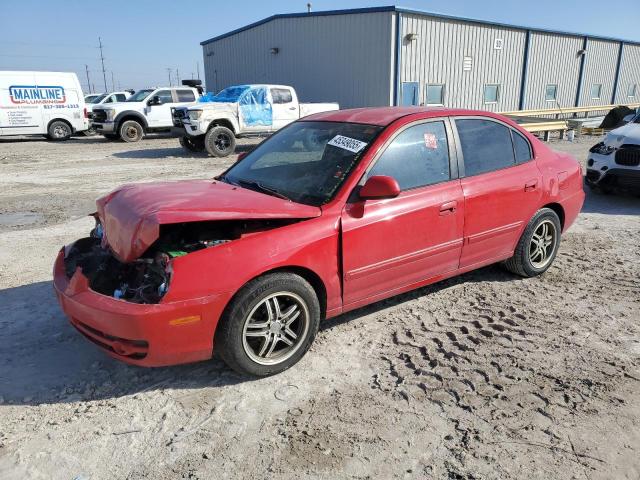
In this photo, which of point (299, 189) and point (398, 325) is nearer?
point (299, 189)

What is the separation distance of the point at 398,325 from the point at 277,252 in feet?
4.48

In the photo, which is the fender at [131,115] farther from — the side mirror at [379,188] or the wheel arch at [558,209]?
the side mirror at [379,188]

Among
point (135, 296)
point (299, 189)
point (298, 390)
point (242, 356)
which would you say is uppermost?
point (299, 189)

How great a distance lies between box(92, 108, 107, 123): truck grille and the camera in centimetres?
1747

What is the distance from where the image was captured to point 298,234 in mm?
3078

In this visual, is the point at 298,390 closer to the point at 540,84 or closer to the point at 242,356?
the point at 242,356

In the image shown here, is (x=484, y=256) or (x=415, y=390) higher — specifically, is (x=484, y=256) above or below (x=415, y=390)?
above

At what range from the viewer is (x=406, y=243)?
358 cm

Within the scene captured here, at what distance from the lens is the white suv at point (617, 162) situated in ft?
25.1

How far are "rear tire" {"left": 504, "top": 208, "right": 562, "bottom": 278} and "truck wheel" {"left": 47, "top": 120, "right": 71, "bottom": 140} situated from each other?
1838 cm

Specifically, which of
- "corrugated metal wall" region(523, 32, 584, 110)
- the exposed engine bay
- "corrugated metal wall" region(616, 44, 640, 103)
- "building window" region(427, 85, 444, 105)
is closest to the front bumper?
the exposed engine bay

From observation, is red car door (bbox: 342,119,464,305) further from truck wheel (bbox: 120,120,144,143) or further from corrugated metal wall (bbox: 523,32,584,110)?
corrugated metal wall (bbox: 523,32,584,110)

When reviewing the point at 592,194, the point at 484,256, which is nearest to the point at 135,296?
the point at 484,256

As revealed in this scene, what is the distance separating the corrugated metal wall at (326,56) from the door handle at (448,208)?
1619 cm
